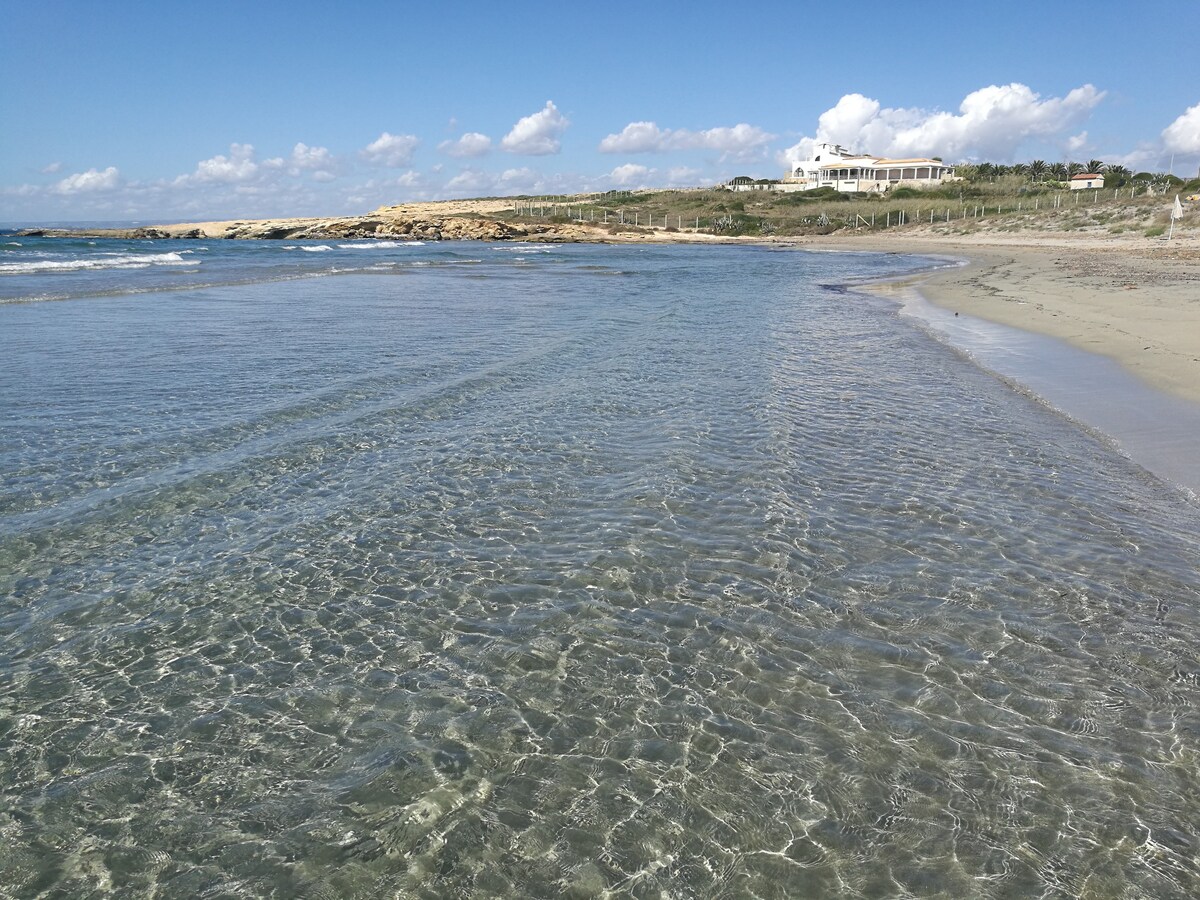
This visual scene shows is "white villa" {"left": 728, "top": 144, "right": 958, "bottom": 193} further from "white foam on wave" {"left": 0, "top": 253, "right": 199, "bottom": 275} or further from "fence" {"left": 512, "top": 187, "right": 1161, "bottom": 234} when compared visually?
"white foam on wave" {"left": 0, "top": 253, "right": 199, "bottom": 275}

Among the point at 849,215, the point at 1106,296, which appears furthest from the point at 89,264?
the point at 849,215

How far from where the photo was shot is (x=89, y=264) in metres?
48.3

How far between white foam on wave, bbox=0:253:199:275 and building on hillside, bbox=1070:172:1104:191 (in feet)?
346

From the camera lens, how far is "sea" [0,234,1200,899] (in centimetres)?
395

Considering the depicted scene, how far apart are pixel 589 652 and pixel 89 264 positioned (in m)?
54.9

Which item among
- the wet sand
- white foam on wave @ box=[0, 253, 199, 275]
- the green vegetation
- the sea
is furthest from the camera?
the green vegetation

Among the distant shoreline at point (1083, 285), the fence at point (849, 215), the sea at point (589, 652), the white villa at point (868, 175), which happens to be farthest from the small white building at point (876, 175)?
the sea at point (589, 652)

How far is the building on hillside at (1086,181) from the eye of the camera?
102375 mm

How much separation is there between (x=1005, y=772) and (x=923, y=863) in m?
0.99

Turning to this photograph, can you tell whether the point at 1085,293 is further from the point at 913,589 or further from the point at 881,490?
the point at 913,589

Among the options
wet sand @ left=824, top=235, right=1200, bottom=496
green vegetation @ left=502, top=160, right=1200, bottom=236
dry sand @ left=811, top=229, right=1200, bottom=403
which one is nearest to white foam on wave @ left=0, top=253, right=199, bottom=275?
wet sand @ left=824, top=235, right=1200, bottom=496

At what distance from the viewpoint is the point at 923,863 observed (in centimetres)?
387

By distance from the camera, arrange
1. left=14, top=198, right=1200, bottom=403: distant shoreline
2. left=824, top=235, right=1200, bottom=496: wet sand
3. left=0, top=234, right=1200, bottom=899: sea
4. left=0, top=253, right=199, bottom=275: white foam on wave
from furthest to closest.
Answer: left=0, top=253, right=199, bottom=275: white foam on wave
left=14, top=198, right=1200, bottom=403: distant shoreline
left=824, top=235, right=1200, bottom=496: wet sand
left=0, top=234, right=1200, bottom=899: sea

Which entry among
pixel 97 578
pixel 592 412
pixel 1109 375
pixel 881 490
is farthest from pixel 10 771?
pixel 1109 375
